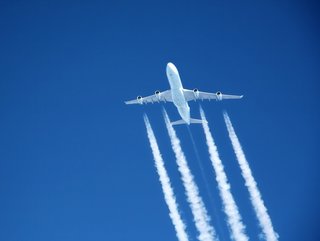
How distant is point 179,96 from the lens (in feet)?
279

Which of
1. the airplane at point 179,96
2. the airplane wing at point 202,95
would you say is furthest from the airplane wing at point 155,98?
the airplane wing at point 202,95

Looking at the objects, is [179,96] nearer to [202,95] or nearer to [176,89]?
[176,89]

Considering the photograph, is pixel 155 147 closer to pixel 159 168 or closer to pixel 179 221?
pixel 159 168

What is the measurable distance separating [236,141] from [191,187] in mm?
8965

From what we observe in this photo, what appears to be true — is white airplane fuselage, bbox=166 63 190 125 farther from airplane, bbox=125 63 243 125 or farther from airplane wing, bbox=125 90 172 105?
airplane wing, bbox=125 90 172 105

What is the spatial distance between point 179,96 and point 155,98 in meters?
7.75

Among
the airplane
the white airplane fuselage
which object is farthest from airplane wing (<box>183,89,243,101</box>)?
the white airplane fuselage

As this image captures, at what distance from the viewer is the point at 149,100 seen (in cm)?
9244

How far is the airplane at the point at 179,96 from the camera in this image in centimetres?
8438

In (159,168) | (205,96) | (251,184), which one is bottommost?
(251,184)

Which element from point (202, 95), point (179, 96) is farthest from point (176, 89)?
point (202, 95)

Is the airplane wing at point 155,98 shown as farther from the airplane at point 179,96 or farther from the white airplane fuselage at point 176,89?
A: the white airplane fuselage at point 176,89

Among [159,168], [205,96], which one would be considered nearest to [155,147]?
[159,168]

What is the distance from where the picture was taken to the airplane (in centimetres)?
8438
